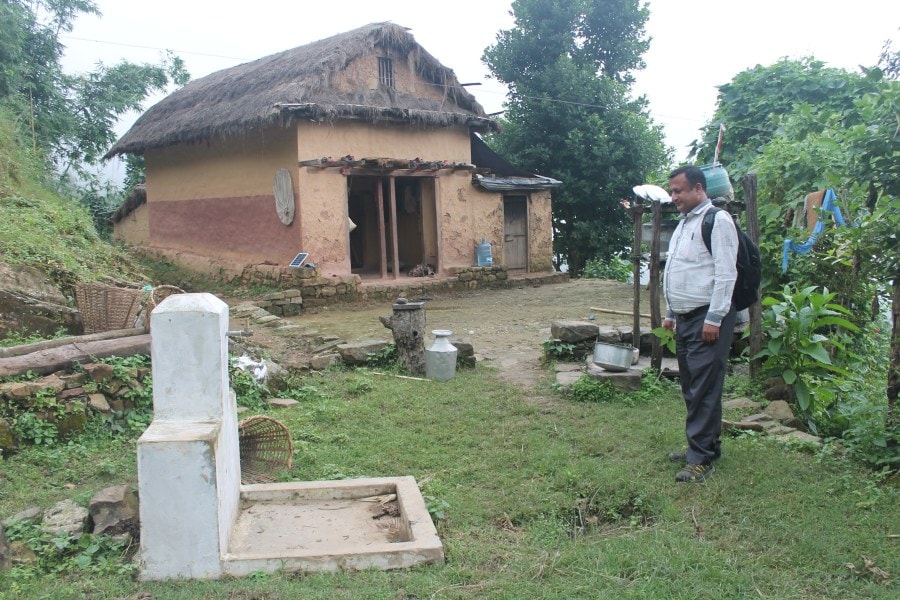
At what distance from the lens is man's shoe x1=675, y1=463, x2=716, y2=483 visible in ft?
13.6

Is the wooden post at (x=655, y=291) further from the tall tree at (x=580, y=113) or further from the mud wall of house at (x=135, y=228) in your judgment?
the mud wall of house at (x=135, y=228)

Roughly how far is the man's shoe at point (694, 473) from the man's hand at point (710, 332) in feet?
2.50

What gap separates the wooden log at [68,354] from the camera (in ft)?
16.8

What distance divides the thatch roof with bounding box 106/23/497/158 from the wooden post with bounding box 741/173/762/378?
763 cm

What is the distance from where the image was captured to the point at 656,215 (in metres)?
6.48

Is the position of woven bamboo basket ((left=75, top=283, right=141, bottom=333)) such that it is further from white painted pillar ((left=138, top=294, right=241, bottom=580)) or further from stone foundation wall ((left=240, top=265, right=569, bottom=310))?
stone foundation wall ((left=240, top=265, right=569, bottom=310))

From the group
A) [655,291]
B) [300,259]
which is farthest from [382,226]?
[655,291]

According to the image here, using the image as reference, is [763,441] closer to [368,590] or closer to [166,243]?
[368,590]

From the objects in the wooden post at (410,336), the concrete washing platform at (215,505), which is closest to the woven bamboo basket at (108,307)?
the wooden post at (410,336)

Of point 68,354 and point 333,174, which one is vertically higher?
point 333,174

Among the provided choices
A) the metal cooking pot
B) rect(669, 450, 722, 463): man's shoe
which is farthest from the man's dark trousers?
the metal cooking pot

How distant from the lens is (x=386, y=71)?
43.4 ft

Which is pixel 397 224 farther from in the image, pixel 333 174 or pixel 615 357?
pixel 615 357

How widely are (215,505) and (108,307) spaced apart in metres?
3.80
